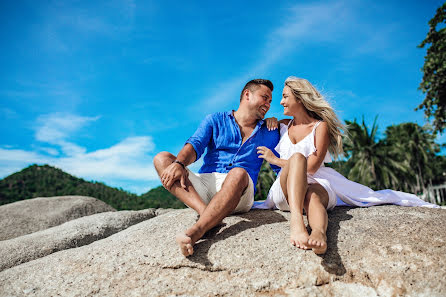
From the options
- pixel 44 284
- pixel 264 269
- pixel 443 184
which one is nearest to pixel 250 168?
pixel 264 269

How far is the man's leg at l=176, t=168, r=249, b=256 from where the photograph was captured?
299 cm

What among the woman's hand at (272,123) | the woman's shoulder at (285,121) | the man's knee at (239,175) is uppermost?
the woman's shoulder at (285,121)

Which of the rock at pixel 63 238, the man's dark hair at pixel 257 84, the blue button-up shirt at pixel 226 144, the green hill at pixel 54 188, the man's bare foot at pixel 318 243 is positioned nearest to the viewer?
the man's bare foot at pixel 318 243

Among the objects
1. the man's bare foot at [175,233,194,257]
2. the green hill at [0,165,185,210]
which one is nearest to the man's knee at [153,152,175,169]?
the man's bare foot at [175,233,194,257]

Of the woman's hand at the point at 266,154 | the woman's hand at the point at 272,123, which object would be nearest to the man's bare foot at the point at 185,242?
the woman's hand at the point at 266,154

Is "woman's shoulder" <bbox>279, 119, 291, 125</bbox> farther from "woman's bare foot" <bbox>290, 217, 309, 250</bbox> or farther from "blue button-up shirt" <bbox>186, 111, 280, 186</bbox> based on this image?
"woman's bare foot" <bbox>290, 217, 309, 250</bbox>

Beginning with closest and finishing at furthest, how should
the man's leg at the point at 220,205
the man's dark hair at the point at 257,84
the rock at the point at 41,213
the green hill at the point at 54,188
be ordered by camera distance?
1. the man's leg at the point at 220,205
2. the man's dark hair at the point at 257,84
3. the rock at the point at 41,213
4. the green hill at the point at 54,188

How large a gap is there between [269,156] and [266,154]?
5cm

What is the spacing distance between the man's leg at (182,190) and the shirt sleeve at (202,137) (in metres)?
0.39

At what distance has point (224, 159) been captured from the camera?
4.09 metres

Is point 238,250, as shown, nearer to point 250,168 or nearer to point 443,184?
point 250,168

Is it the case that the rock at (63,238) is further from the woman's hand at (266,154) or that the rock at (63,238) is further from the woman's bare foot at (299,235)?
the woman's bare foot at (299,235)

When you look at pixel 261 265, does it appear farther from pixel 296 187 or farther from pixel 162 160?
pixel 162 160

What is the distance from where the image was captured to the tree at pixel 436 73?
11.5m
